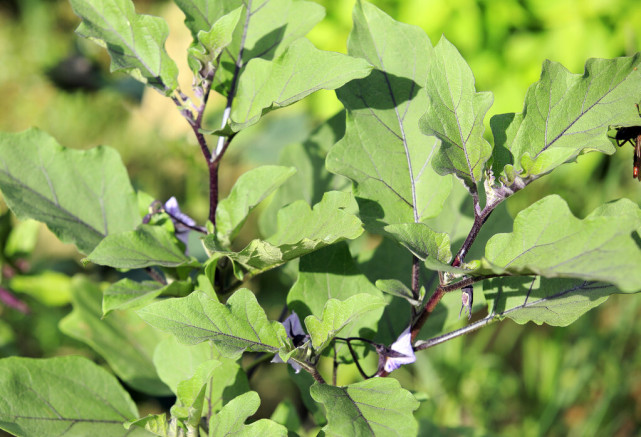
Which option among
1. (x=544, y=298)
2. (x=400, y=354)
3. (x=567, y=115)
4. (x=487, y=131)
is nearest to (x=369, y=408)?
(x=400, y=354)

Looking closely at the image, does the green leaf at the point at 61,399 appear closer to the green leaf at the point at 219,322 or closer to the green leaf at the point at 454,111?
the green leaf at the point at 219,322

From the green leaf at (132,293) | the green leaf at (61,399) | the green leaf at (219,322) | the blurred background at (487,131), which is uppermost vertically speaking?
the green leaf at (219,322)

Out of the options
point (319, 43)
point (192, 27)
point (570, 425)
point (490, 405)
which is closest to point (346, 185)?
point (192, 27)

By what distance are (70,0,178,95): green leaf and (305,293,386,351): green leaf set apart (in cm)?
27

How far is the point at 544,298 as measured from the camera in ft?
1.71

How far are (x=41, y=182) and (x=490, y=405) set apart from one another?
59.1 inches

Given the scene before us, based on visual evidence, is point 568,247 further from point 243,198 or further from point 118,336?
point 118,336

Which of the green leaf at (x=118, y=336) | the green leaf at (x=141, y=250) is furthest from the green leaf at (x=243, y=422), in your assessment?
the green leaf at (x=118, y=336)

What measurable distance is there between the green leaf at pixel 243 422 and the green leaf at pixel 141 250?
149 mm

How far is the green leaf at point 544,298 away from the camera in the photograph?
1.57 feet

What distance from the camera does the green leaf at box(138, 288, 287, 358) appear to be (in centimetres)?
45

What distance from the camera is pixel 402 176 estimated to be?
1.84 ft

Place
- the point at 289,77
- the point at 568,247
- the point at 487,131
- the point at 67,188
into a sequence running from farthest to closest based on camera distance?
the point at 487,131 < the point at 67,188 < the point at 289,77 < the point at 568,247

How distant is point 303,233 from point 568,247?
217mm
